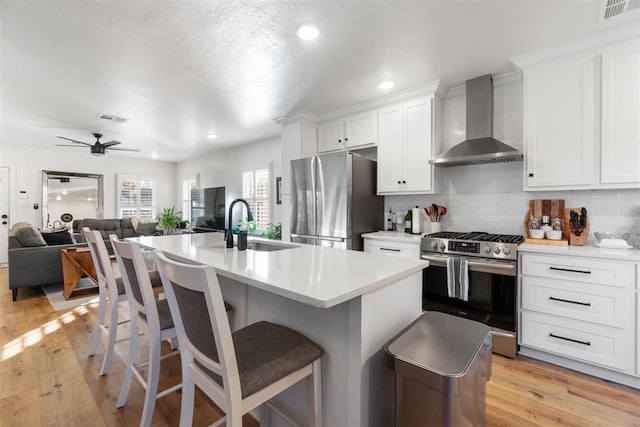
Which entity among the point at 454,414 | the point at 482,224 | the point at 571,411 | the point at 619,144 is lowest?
the point at 571,411

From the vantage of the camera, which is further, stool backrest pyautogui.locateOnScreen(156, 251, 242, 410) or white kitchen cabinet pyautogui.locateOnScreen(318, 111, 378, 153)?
white kitchen cabinet pyautogui.locateOnScreen(318, 111, 378, 153)

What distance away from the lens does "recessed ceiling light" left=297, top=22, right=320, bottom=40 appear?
Result: 6.67ft

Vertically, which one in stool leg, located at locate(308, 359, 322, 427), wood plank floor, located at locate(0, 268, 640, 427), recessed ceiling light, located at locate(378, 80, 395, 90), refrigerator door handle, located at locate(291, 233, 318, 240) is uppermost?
recessed ceiling light, located at locate(378, 80, 395, 90)

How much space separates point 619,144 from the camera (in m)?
2.16

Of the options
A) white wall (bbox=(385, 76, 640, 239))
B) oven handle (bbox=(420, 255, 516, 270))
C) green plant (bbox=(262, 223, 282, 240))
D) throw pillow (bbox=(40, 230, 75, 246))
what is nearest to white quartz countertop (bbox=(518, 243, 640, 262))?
oven handle (bbox=(420, 255, 516, 270))

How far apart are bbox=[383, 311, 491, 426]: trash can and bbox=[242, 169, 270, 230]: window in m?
4.74

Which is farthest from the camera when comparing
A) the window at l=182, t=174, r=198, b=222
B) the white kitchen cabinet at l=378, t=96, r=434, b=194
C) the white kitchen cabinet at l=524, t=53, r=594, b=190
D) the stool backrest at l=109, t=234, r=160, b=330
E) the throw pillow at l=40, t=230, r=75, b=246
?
the window at l=182, t=174, r=198, b=222

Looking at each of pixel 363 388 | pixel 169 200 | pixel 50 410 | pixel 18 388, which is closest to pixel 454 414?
pixel 363 388

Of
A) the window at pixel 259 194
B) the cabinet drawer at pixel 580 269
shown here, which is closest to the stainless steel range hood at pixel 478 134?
the cabinet drawer at pixel 580 269

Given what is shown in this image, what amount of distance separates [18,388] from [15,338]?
42.3 inches

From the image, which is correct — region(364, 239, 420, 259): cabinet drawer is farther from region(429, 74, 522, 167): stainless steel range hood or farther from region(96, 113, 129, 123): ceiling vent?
region(96, 113, 129, 123): ceiling vent

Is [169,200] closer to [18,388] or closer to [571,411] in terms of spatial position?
[18,388]

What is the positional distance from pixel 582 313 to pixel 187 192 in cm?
811

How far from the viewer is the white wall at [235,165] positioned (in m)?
5.52
